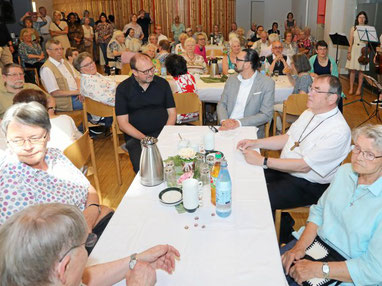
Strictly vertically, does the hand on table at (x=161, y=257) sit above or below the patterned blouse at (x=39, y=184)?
below

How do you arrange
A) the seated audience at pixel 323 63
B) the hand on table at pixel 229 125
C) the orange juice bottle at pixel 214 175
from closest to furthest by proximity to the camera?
the orange juice bottle at pixel 214 175 → the hand on table at pixel 229 125 → the seated audience at pixel 323 63

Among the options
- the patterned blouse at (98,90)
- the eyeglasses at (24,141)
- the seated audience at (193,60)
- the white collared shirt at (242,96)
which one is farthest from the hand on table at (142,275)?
the seated audience at (193,60)

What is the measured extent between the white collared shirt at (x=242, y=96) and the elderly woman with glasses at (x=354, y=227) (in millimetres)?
1766

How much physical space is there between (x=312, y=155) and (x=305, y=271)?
0.82 metres

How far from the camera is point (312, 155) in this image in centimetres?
214

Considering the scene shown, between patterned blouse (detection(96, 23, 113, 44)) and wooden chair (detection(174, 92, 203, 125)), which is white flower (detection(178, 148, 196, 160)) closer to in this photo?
wooden chair (detection(174, 92, 203, 125))

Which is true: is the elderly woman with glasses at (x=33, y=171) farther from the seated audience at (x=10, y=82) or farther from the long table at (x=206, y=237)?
the seated audience at (x=10, y=82)

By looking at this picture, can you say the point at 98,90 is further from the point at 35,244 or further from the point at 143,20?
the point at 143,20

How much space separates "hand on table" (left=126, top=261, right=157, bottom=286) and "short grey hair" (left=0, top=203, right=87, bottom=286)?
343 millimetres

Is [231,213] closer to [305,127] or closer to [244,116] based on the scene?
[305,127]

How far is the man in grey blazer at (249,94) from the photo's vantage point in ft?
10.6

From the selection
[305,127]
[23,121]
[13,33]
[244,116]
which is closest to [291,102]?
[244,116]

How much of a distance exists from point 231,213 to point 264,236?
0.22m

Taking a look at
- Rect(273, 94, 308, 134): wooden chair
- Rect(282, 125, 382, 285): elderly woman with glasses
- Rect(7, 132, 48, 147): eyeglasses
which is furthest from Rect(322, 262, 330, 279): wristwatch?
Rect(273, 94, 308, 134): wooden chair
